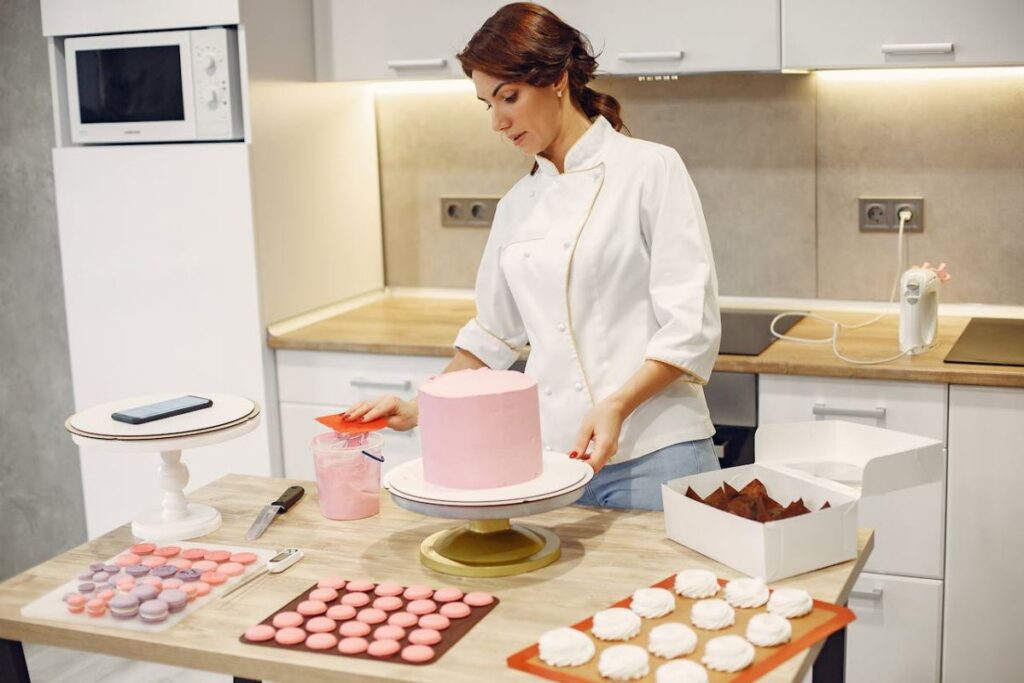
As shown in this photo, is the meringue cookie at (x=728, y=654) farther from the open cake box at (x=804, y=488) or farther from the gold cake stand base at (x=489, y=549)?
the gold cake stand base at (x=489, y=549)

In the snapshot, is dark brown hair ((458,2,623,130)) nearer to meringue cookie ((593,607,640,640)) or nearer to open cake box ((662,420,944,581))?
open cake box ((662,420,944,581))

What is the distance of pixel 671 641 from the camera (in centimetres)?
131

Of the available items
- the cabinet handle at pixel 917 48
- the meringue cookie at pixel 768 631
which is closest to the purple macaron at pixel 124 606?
the meringue cookie at pixel 768 631

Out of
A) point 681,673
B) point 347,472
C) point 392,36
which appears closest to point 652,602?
point 681,673

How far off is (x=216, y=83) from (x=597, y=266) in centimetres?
132

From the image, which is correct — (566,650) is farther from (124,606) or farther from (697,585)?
(124,606)

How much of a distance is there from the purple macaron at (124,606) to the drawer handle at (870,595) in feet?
5.37

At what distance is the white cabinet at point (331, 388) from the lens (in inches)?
116

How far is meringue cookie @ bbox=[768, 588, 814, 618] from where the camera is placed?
1.40 meters

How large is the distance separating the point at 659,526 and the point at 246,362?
153 centimetres

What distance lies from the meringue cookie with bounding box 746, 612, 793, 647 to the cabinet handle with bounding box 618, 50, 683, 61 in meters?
1.71

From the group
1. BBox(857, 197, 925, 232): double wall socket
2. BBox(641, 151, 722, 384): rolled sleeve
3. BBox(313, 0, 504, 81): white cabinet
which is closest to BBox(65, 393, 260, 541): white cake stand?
BBox(641, 151, 722, 384): rolled sleeve

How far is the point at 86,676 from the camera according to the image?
319 centimetres

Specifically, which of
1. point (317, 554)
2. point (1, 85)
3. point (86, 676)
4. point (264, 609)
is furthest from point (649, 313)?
point (1, 85)
